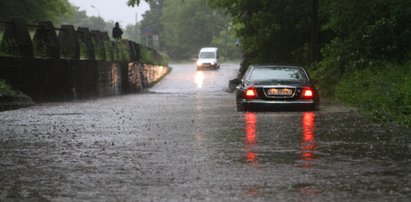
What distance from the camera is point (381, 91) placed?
19109 mm

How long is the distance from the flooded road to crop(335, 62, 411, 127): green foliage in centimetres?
71

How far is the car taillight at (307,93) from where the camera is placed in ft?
59.7

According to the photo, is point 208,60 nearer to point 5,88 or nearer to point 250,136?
point 5,88

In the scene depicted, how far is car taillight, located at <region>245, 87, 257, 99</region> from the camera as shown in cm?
1830

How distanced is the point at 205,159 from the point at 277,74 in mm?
9592

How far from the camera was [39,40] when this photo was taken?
26.0 metres

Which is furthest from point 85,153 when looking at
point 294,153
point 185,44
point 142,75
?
point 185,44

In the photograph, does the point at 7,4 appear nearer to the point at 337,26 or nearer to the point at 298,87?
the point at 337,26

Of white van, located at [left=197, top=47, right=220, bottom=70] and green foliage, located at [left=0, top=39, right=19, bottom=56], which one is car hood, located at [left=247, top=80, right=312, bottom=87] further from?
white van, located at [left=197, top=47, right=220, bottom=70]

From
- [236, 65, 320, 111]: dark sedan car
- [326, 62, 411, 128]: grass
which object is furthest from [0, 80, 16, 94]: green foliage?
[326, 62, 411, 128]: grass

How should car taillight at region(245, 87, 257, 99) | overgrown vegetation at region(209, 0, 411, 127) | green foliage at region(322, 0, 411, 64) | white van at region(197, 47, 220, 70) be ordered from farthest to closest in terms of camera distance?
white van at region(197, 47, 220, 70), green foliage at region(322, 0, 411, 64), overgrown vegetation at region(209, 0, 411, 127), car taillight at region(245, 87, 257, 99)

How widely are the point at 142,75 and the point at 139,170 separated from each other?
33.6 meters

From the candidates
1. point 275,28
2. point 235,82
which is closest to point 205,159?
point 235,82

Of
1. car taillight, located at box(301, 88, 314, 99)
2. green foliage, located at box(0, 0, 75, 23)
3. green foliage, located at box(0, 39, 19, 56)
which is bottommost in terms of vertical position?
car taillight, located at box(301, 88, 314, 99)
